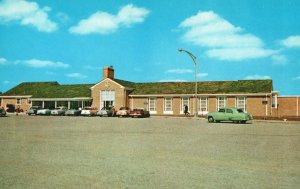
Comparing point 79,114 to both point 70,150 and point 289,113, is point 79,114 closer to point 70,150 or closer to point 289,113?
point 289,113

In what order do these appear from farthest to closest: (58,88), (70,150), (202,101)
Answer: (58,88) < (202,101) < (70,150)

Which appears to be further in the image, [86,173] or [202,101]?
[202,101]

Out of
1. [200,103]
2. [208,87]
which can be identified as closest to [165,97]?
[200,103]

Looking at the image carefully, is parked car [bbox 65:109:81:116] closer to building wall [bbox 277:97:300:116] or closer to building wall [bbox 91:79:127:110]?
building wall [bbox 91:79:127:110]

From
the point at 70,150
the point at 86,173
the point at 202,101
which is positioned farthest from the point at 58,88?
the point at 86,173

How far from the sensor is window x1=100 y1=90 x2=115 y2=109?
53.2 metres

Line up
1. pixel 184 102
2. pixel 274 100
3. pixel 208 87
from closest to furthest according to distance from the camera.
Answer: pixel 274 100 → pixel 184 102 → pixel 208 87

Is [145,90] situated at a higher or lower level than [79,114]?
higher

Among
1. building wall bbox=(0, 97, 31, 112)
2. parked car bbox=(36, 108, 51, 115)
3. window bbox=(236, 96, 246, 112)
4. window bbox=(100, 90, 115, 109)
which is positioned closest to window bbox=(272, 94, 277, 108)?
window bbox=(236, 96, 246, 112)

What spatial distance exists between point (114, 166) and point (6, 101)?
6023 cm

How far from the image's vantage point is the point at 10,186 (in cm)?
646

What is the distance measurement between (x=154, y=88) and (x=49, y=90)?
19.7 meters

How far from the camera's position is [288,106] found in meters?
45.3

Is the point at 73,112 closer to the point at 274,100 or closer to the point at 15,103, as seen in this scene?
the point at 15,103
